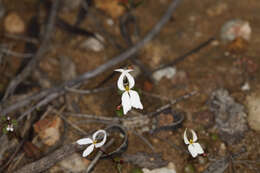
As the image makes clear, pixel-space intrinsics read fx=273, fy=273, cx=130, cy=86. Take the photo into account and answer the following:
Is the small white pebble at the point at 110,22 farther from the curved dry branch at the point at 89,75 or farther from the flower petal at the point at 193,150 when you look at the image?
the flower petal at the point at 193,150

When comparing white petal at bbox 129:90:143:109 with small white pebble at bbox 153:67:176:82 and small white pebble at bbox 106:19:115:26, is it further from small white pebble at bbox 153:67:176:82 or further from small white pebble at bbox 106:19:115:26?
small white pebble at bbox 106:19:115:26

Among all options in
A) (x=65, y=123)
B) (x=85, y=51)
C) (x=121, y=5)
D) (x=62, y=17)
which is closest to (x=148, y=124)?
(x=65, y=123)

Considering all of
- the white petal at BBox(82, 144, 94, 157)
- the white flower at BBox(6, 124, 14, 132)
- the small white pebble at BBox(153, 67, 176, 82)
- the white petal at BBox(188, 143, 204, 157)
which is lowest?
the white petal at BBox(188, 143, 204, 157)

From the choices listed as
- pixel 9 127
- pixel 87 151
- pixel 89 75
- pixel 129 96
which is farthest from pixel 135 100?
pixel 9 127

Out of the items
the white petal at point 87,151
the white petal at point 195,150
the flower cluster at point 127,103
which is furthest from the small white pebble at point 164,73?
the white petal at point 87,151

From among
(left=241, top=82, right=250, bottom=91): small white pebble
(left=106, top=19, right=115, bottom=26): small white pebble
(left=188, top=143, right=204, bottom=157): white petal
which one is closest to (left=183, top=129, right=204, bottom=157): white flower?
(left=188, top=143, right=204, bottom=157): white petal

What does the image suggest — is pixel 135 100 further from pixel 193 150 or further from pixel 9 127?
pixel 9 127

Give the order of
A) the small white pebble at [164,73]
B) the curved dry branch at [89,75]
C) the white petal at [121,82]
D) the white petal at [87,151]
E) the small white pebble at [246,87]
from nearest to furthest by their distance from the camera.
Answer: the white petal at [121,82] → the white petal at [87,151] → the curved dry branch at [89,75] → the small white pebble at [246,87] → the small white pebble at [164,73]

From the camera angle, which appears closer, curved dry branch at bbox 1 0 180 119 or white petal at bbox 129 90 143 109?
white petal at bbox 129 90 143 109

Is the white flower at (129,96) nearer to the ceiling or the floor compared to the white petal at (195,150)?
nearer to the ceiling

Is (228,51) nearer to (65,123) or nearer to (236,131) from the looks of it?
(236,131)

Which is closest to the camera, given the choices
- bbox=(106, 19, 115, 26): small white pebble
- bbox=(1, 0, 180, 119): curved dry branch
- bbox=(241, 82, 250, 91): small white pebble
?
bbox=(1, 0, 180, 119): curved dry branch
